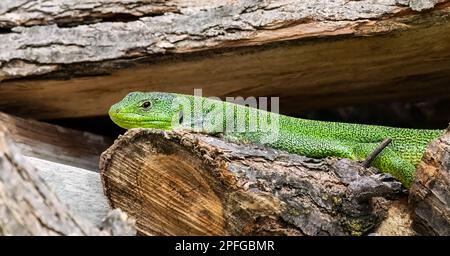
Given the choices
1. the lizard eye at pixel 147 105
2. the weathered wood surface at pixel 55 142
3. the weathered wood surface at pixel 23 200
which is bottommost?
the weathered wood surface at pixel 55 142

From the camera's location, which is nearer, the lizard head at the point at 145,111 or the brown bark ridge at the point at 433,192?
the brown bark ridge at the point at 433,192

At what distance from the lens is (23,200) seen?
2229 mm

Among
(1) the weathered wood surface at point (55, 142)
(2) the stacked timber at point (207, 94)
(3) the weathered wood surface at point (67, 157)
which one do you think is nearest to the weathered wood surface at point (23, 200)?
(2) the stacked timber at point (207, 94)

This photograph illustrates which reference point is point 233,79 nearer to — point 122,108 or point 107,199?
point 122,108

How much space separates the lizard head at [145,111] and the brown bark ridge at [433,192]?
1.43m

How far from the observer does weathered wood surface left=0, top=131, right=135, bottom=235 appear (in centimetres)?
223

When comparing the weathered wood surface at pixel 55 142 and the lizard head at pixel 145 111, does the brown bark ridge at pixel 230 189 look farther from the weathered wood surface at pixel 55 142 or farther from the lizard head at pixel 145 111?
the weathered wood surface at pixel 55 142

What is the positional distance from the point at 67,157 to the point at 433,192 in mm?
2231

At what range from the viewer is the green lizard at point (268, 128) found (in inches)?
137

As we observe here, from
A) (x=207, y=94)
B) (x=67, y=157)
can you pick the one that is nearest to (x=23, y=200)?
(x=67, y=157)

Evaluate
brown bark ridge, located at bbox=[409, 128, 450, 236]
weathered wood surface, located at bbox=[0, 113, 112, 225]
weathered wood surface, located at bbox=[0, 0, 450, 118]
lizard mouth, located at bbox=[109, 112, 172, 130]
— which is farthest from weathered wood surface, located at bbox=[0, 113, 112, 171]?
brown bark ridge, located at bbox=[409, 128, 450, 236]

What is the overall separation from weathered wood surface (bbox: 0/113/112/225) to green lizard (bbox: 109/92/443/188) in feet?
1.38
